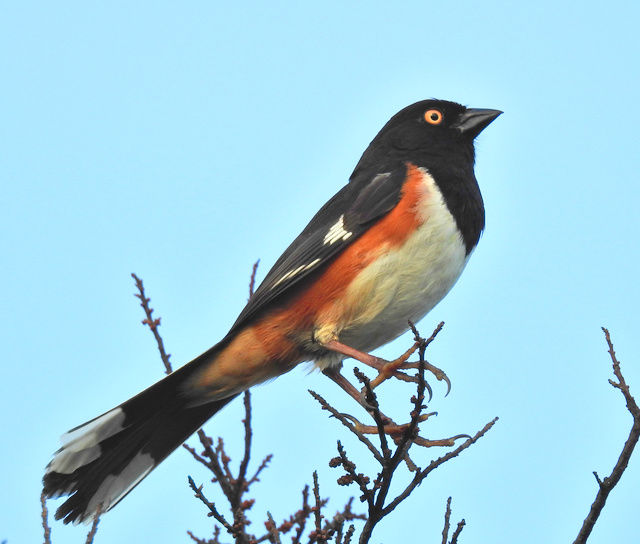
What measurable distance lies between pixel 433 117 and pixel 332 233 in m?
1.22

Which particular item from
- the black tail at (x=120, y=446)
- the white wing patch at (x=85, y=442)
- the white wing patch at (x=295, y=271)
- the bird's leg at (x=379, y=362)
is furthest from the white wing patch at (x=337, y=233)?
the white wing patch at (x=85, y=442)

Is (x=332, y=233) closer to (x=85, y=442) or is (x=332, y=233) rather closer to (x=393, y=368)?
(x=393, y=368)

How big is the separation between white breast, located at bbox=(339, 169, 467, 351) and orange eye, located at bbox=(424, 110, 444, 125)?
898 mm

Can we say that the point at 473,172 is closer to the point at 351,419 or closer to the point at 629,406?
the point at 351,419

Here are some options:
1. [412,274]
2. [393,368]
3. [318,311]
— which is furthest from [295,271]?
[393,368]

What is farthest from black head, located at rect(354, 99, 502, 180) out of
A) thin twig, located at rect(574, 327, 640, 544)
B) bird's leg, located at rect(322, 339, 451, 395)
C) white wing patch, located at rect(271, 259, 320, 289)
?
thin twig, located at rect(574, 327, 640, 544)

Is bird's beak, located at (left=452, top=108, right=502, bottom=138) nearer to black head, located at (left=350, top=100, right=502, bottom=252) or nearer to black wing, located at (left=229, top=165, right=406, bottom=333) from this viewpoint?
black head, located at (left=350, top=100, right=502, bottom=252)

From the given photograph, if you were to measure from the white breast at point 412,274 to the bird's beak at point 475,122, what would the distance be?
893 millimetres

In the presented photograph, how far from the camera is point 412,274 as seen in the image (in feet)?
13.6

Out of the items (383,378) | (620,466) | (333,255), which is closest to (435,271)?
(333,255)

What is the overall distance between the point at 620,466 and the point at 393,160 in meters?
2.50

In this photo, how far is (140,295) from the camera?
163 inches

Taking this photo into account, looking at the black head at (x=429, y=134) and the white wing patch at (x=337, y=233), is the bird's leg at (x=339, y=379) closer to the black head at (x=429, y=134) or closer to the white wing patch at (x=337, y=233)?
the white wing patch at (x=337, y=233)

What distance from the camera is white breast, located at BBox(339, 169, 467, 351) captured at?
4.14m
